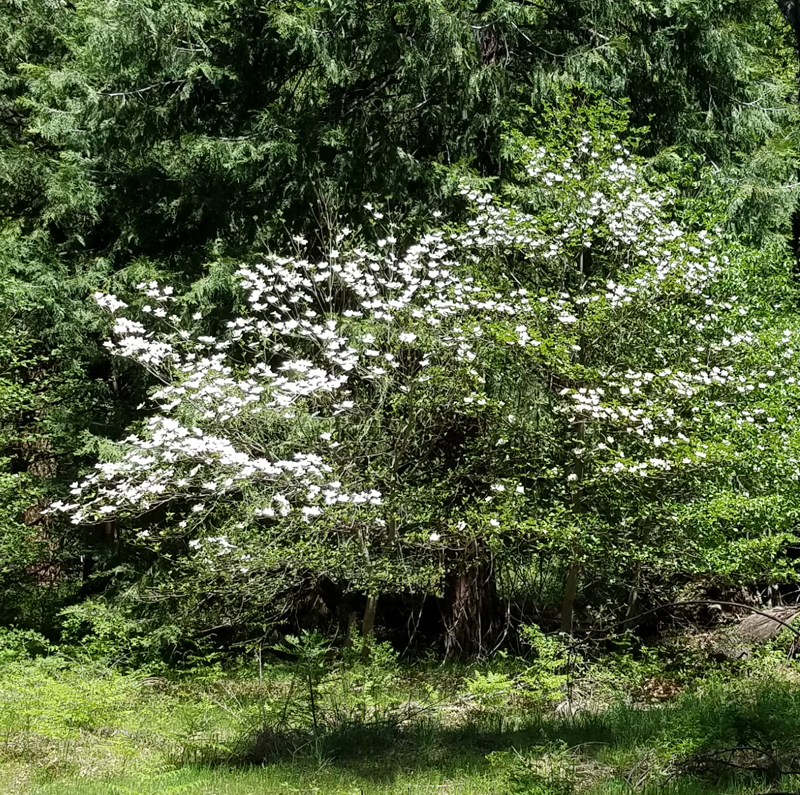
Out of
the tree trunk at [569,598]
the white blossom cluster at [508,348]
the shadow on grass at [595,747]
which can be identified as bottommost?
the tree trunk at [569,598]

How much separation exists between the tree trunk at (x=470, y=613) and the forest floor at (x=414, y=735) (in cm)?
142

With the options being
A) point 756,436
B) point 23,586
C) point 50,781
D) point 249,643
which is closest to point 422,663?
point 249,643

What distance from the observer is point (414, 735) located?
6.19 m

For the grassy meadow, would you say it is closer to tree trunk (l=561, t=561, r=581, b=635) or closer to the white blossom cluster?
tree trunk (l=561, t=561, r=581, b=635)

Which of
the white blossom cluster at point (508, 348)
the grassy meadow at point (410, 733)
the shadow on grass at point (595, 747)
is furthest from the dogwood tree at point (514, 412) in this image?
the shadow on grass at point (595, 747)

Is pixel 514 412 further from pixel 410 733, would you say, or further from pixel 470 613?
pixel 410 733

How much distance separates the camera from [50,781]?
19.1 ft

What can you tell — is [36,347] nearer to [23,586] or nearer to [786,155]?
[23,586]

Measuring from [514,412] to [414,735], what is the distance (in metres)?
3.75

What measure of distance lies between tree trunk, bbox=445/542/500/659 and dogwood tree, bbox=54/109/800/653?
1.25 meters

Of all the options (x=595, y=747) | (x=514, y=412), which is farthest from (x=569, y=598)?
(x=595, y=747)

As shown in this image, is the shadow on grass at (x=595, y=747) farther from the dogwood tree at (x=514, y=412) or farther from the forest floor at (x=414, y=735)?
the dogwood tree at (x=514, y=412)

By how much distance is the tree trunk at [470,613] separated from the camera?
10.8 m

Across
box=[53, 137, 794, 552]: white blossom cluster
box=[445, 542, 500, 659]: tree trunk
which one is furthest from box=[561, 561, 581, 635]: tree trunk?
box=[445, 542, 500, 659]: tree trunk
